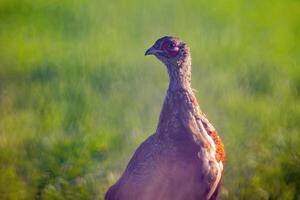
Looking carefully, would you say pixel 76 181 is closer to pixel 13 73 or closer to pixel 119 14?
pixel 13 73

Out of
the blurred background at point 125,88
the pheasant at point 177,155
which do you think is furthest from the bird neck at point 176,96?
the blurred background at point 125,88

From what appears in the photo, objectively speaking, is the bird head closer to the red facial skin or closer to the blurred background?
the red facial skin

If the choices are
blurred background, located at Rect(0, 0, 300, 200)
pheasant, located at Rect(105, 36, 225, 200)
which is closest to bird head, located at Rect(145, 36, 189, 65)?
pheasant, located at Rect(105, 36, 225, 200)

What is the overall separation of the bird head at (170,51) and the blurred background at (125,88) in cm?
104

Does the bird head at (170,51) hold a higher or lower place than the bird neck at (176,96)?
higher

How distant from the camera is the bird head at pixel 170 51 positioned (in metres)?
4.23

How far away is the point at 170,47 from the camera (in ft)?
13.9

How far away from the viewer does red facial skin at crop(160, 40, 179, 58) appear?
4.23m

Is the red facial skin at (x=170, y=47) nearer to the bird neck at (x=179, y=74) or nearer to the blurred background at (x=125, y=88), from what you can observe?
the bird neck at (x=179, y=74)

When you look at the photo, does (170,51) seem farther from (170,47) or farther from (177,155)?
(177,155)

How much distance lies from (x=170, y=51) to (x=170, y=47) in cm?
2

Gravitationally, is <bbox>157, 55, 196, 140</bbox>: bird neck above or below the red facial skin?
below

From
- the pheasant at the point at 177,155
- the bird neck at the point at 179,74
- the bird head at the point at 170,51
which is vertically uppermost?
the bird head at the point at 170,51

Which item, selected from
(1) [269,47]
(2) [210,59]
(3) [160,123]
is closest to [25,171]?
(3) [160,123]
